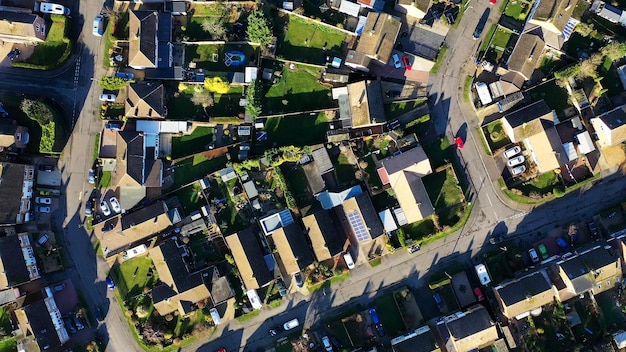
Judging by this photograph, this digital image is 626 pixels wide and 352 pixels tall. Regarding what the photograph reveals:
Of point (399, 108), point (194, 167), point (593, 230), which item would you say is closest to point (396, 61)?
point (399, 108)

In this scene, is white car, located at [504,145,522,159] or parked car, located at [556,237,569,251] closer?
white car, located at [504,145,522,159]

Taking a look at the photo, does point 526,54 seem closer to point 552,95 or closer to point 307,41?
point 552,95

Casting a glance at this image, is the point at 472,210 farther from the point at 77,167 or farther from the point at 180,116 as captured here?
the point at 77,167

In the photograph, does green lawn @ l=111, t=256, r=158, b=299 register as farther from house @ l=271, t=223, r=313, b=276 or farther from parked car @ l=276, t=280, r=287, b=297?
house @ l=271, t=223, r=313, b=276

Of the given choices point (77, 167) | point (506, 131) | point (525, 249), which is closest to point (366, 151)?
point (506, 131)

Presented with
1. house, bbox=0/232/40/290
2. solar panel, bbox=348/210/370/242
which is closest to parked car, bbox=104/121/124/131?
house, bbox=0/232/40/290
